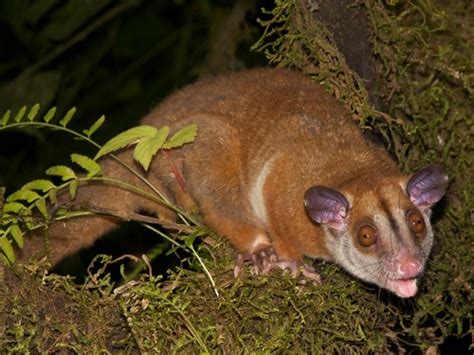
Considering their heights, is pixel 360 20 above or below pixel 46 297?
above

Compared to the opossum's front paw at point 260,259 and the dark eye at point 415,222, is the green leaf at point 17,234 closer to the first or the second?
the opossum's front paw at point 260,259

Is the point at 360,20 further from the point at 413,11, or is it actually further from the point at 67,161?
the point at 67,161

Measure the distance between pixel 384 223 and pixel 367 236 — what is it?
105mm

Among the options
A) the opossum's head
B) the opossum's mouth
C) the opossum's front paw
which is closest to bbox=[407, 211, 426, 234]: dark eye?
the opossum's head

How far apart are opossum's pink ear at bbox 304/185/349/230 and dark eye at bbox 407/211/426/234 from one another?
11.2 inches

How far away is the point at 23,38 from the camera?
7734 millimetres

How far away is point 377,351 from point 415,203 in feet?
2.32

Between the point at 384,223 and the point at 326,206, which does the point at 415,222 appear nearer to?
the point at 384,223

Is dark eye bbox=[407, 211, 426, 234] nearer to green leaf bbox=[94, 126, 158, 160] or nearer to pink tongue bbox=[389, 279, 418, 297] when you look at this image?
pink tongue bbox=[389, 279, 418, 297]

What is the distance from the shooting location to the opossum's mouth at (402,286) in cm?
430

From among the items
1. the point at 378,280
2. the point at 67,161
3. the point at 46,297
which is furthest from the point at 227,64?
the point at 46,297

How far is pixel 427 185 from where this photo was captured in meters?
4.46

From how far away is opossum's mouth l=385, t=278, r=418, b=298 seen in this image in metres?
4.30

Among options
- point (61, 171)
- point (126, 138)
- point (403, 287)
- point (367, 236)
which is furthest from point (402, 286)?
point (61, 171)
